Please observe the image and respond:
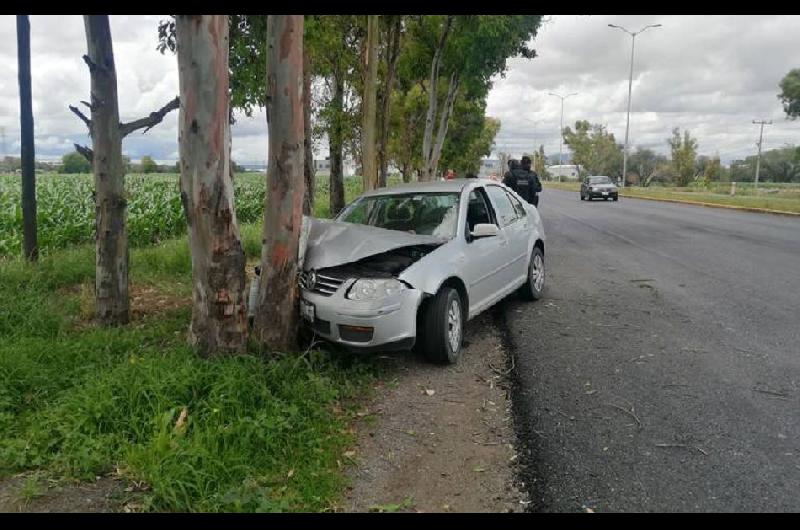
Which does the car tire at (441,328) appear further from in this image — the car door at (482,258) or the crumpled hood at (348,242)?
the crumpled hood at (348,242)

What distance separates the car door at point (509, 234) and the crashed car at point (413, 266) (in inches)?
0.5

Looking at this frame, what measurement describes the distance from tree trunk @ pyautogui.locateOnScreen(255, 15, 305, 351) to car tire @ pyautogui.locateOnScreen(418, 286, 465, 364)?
1116 millimetres

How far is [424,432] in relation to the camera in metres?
3.64

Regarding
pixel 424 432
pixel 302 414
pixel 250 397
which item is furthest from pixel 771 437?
pixel 250 397

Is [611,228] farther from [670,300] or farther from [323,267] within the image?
[323,267]

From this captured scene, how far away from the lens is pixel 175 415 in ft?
11.3

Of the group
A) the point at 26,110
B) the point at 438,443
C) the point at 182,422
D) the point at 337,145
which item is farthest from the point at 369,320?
the point at 337,145

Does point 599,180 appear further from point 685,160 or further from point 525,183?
point 685,160

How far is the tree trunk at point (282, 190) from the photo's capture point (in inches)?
169

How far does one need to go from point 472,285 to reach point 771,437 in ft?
8.51

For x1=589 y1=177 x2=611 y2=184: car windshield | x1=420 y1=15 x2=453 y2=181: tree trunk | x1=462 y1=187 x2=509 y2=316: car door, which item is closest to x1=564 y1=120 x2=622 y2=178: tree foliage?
x1=589 y1=177 x2=611 y2=184: car windshield

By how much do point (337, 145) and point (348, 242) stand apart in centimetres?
949

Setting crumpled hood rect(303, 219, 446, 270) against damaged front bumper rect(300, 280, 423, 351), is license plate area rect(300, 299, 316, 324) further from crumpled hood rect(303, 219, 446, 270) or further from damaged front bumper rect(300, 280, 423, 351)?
crumpled hood rect(303, 219, 446, 270)

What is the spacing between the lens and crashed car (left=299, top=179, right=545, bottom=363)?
14.3ft
